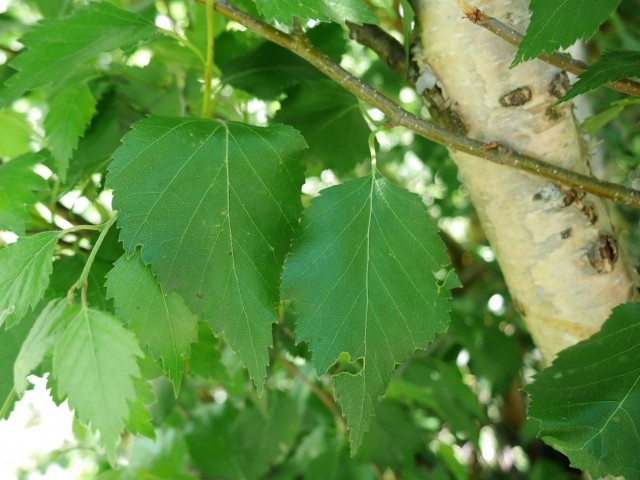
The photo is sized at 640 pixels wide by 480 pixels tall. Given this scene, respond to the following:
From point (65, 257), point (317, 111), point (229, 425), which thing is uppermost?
point (317, 111)

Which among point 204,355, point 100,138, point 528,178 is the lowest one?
point 204,355

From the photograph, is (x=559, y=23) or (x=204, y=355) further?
(x=204, y=355)

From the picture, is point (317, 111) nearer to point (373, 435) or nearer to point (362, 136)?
point (362, 136)

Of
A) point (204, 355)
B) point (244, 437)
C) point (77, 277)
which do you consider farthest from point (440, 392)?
point (77, 277)

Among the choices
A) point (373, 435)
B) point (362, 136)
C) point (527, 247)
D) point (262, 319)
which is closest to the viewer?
point (262, 319)

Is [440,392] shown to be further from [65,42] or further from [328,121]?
[65,42]

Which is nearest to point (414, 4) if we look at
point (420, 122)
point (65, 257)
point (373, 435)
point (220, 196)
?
point (420, 122)
